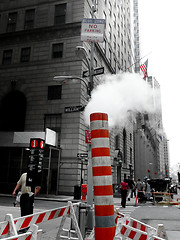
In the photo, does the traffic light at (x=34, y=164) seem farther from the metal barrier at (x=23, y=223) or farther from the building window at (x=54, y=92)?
the building window at (x=54, y=92)

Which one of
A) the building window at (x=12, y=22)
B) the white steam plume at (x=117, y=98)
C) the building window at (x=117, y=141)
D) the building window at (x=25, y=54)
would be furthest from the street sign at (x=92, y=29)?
the building window at (x=117, y=141)

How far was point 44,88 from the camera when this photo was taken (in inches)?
890

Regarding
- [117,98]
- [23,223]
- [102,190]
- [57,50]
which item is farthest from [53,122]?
[102,190]

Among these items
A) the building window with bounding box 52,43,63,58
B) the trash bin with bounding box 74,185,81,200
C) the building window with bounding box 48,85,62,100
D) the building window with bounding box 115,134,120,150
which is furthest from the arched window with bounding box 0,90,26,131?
the building window with bounding box 115,134,120,150

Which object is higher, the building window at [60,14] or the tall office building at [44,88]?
the building window at [60,14]

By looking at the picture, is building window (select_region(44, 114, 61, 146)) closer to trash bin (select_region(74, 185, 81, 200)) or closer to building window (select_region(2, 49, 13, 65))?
trash bin (select_region(74, 185, 81, 200))

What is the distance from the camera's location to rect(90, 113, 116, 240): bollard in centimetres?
394

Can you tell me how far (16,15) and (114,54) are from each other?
14.7 m

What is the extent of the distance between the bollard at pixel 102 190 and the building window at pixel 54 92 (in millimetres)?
18284

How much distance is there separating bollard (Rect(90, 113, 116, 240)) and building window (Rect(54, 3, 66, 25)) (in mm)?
22560

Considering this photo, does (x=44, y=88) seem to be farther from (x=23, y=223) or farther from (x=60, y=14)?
(x=23, y=223)

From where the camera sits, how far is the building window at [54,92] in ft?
72.5

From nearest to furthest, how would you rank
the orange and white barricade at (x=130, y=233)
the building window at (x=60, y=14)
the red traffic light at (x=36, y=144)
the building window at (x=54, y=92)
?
the orange and white barricade at (x=130, y=233) → the red traffic light at (x=36, y=144) → the building window at (x=54, y=92) → the building window at (x=60, y=14)

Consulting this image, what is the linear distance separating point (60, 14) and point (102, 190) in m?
23.9
